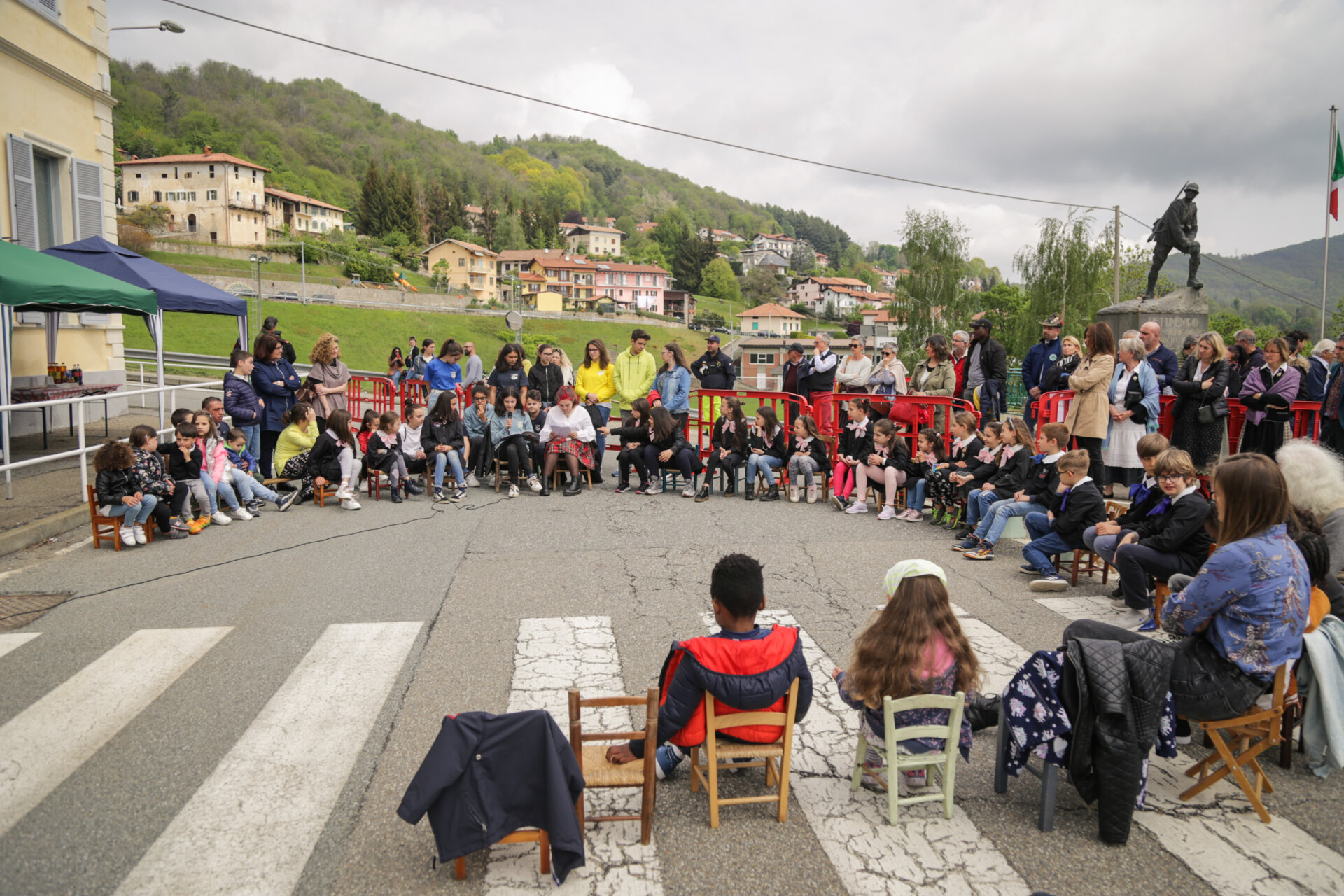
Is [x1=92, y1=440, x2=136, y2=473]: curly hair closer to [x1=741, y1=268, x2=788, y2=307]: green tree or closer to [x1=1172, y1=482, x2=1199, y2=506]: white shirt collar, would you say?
[x1=1172, y1=482, x2=1199, y2=506]: white shirt collar

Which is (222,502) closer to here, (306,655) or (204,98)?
(306,655)

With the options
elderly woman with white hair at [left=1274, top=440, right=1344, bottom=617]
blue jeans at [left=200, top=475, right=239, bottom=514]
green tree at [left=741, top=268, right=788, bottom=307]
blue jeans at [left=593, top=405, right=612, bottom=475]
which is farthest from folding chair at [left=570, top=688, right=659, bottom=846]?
green tree at [left=741, top=268, right=788, bottom=307]

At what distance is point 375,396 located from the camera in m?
14.1

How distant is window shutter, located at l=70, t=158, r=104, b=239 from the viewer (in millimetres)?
15820

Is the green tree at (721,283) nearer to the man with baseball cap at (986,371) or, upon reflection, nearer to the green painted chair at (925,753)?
the man with baseball cap at (986,371)

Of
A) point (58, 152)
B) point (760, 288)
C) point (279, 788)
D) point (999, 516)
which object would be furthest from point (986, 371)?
point (760, 288)

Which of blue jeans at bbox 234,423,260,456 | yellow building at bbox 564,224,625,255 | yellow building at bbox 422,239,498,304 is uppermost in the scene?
yellow building at bbox 564,224,625,255

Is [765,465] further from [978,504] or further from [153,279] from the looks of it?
[153,279]

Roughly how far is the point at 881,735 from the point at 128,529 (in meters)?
8.03

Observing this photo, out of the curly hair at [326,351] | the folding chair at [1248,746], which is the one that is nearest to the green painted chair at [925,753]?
the folding chair at [1248,746]

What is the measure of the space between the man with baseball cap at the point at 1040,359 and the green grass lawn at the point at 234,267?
82.0 m

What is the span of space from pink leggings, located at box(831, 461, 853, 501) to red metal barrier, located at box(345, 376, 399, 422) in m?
7.81

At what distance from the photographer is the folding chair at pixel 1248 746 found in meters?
3.57

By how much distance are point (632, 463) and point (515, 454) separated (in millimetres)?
1694
